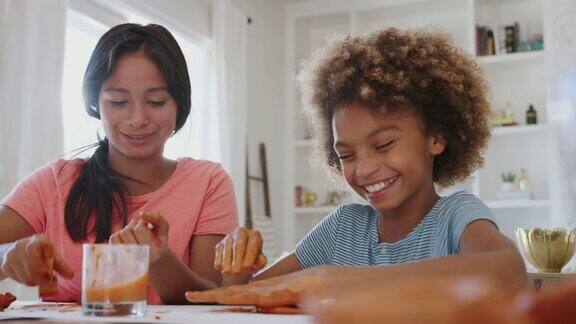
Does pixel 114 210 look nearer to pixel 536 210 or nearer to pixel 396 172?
pixel 396 172

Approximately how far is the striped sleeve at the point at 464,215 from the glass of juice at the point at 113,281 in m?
0.52

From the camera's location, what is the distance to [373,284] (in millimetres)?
374

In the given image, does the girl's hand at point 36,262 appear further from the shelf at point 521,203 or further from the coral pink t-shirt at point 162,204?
the shelf at point 521,203

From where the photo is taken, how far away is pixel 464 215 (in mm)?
1042

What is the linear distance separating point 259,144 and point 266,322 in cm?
381

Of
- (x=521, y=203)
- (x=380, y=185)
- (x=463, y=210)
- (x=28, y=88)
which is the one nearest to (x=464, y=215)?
(x=463, y=210)

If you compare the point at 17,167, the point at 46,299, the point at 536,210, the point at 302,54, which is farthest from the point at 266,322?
the point at 302,54

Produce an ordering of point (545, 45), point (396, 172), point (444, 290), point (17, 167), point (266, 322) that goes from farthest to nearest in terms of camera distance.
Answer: point (545, 45) → point (17, 167) → point (396, 172) → point (266, 322) → point (444, 290)

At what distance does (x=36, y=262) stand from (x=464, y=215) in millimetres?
667

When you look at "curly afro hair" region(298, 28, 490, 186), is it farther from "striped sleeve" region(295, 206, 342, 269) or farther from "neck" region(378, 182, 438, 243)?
"striped sleeve" region(295, 206, 342, 269)

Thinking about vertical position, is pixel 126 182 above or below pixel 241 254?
above

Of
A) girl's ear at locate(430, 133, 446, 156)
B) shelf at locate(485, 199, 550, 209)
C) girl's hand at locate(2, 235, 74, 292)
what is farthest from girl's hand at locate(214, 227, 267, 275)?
shelf at locate(485, 199, 550, 209)

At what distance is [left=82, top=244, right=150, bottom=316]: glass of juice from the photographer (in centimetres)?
77

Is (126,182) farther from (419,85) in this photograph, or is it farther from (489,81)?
(489,81)
